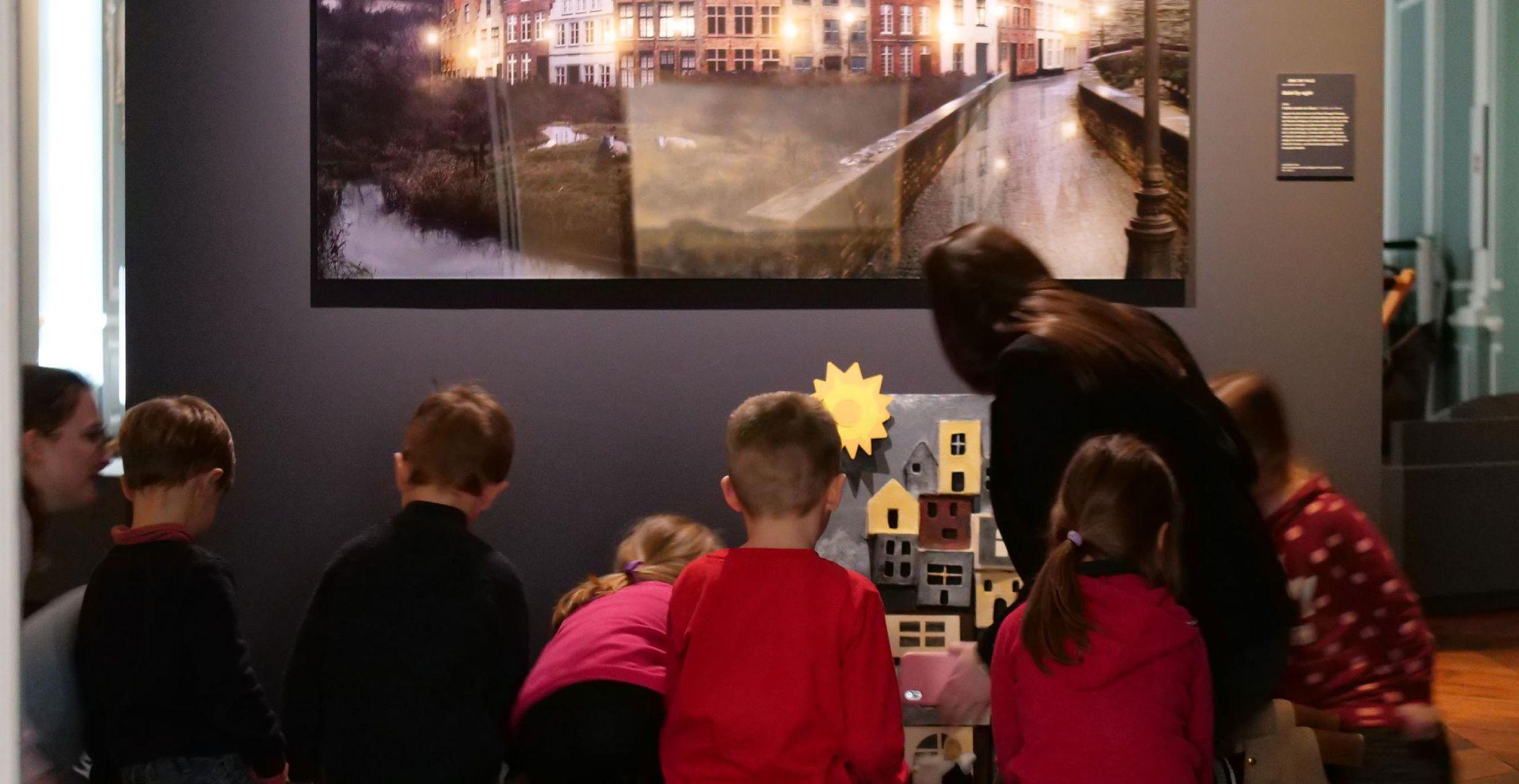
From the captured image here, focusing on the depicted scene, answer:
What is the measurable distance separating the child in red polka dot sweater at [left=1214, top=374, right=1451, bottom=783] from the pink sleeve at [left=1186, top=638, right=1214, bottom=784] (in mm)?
220

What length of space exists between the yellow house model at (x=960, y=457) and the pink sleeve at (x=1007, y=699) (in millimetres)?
910

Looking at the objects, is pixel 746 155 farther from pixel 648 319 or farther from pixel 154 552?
→ pixel 154 552

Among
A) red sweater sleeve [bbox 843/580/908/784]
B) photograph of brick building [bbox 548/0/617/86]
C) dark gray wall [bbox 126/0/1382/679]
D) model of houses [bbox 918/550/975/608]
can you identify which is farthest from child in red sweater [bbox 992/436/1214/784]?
photograph of brick building [bbox 548/0/617/86]

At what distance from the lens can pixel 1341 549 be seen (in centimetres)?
Answer: 212

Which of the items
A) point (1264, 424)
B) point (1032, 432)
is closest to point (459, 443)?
point (1032, 432)

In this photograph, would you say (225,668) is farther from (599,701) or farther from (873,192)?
(873,192)

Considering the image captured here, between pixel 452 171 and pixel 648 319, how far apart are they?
562 mm

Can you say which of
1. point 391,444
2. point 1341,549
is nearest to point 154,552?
point 391,444

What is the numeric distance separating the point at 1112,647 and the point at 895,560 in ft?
3.31

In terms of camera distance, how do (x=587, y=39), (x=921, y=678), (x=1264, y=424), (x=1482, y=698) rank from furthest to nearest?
(x=587, y=39) → (x=1482, y=698) → (x=921, y=678) → (x=1264, y=424)

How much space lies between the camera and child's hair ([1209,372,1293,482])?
87.3 inches

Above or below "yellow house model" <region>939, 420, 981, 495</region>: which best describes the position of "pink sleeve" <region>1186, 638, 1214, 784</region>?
below

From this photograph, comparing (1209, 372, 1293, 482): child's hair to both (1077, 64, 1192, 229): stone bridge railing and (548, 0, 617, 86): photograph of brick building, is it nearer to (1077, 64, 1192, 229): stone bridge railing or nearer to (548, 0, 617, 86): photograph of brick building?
(1077, 64, 1192, 229): stone bridge railing

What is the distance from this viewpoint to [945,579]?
279cm
